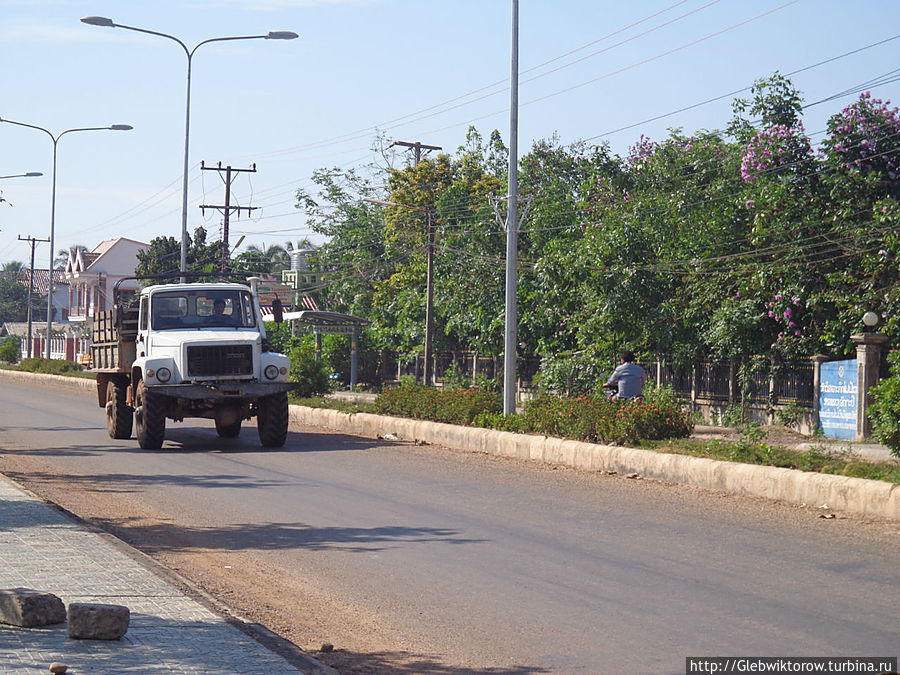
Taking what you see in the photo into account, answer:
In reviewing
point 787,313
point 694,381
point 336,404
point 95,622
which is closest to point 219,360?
point 336,404

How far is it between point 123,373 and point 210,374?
2.33m

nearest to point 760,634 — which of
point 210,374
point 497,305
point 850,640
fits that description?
point 850,640

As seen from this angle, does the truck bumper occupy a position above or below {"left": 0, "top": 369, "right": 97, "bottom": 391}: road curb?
above

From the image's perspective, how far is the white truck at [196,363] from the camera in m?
18.1

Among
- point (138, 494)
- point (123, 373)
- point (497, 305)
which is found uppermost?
point (497, 305)

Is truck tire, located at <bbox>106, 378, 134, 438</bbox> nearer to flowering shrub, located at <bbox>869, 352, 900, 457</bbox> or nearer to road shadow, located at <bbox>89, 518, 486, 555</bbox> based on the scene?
road shadow, located at <bbox>89, 518, 486, 555</bbox>

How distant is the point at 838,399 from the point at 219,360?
12.3m

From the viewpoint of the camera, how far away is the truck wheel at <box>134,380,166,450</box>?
59.0ft

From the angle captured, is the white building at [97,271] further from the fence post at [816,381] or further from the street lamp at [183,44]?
the fence post at [816,381]

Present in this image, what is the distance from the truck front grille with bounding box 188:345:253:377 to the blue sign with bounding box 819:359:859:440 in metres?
11.6

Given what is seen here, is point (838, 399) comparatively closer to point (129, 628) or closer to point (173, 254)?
point (129, 628)

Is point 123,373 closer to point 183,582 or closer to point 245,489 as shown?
point 245,489

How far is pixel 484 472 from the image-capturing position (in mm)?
15125

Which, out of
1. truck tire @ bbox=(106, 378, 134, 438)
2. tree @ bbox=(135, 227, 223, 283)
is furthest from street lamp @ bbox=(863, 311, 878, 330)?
tree @ bbox=(135, 227, 223, 283)
